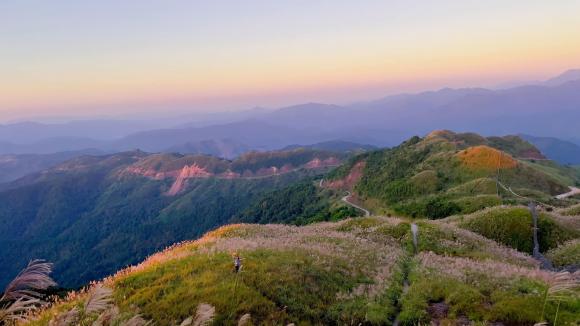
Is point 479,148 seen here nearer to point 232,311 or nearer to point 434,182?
point 434,182

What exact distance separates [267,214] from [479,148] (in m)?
94.0

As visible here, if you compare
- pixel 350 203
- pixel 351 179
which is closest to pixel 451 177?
pixel 350 203

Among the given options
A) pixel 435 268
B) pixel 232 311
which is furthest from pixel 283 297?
pixel 435 268

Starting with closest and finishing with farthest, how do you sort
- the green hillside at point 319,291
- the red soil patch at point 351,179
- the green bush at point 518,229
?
1. the green hillside at point 319,291
2. the green bush at point 518,229
3. the red soil patch at point 351,179

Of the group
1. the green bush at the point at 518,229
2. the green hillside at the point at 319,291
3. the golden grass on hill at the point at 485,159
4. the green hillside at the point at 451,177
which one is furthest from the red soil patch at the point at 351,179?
the green hillside at the point at 319,291

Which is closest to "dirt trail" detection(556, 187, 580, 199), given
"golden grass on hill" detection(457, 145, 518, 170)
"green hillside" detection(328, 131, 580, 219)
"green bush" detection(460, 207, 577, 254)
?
"green hillside" detection(328, 131, 580, 219)

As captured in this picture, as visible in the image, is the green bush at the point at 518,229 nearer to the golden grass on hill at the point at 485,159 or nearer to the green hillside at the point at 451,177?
the green hillside at the point at 451,177

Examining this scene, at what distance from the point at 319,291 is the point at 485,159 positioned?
93.0 metres

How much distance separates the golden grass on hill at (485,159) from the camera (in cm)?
9112

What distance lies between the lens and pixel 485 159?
94.8 meters

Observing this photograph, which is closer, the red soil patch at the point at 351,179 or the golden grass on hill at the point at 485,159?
the golden grass on hill at the point at 485,159

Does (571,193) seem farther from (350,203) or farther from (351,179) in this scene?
(351,179)

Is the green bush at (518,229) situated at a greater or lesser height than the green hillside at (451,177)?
greater

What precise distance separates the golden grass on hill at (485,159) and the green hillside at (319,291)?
270 ft
